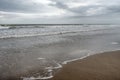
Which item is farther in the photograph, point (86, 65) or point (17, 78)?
point (86, 65)

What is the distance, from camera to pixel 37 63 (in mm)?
6750

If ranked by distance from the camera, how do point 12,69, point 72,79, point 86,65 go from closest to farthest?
point 72,79 → point 12,69 → point 86,65

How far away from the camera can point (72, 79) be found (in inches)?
194

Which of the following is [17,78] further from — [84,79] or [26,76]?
[84,79]

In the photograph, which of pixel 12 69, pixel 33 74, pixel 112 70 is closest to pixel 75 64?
pixel 112 70

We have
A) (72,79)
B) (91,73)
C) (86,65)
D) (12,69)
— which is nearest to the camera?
(72,79)

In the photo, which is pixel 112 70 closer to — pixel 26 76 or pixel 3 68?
pixel 26 76

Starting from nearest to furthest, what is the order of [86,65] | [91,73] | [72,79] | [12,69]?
[72,79], [91,73], [12,69], [86,65]

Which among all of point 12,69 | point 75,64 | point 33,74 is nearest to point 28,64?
point 12,69

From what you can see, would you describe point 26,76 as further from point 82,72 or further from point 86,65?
point 86,65

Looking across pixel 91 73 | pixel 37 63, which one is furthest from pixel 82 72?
pixel 37 63

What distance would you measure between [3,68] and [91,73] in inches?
130

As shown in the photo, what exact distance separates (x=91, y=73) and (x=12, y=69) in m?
2.91

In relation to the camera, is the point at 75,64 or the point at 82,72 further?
the point at 75,64
